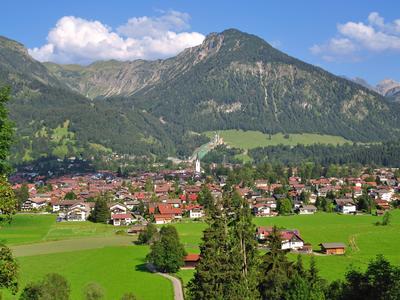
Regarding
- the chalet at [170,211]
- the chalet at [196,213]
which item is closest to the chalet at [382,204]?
the chalet at [196,213]

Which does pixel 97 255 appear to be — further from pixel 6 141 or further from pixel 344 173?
pixel 344 173

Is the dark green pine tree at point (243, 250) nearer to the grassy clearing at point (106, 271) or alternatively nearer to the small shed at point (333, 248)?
the grassy clearing at point (106, 271)

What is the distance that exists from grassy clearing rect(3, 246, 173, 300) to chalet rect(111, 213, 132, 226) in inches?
1105

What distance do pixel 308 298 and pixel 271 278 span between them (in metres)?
5.24

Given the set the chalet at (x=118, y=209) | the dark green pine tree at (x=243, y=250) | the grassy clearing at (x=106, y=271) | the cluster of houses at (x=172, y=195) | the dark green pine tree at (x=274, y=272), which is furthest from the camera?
the cluster of houses at (x=172, y=195)

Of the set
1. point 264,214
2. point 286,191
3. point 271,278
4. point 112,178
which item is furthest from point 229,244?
point 112,178

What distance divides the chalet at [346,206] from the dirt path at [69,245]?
1876 inches

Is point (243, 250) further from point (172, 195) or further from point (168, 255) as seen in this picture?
point (172, 195)

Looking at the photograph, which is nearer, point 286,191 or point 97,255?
point 97,255

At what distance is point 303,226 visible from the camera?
8688 centimetres

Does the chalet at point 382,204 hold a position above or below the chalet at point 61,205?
above

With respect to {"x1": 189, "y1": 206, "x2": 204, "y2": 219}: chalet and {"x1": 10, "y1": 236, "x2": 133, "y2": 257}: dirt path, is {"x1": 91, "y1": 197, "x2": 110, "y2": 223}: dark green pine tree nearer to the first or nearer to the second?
{"x1": 189, "y1": 206, "x2": 204, "y2": 219}: chalet

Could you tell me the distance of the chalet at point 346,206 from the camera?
106287 mm

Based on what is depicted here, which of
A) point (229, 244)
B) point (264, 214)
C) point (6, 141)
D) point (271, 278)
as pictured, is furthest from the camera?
point (264, 214)
